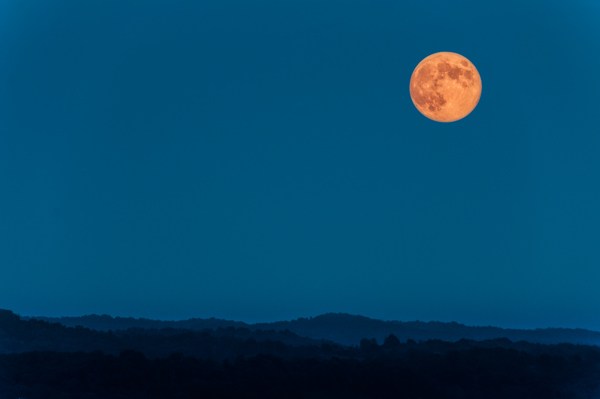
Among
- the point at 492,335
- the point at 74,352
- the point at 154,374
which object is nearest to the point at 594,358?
the point at 492,335

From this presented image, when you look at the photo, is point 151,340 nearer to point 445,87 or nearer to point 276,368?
point 276,368

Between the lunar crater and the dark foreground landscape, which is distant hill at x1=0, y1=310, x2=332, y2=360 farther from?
the lunar crater

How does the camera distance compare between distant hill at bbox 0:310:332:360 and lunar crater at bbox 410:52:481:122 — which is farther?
distant hill at bbox 0:310:332:360

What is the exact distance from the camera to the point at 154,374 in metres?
36.6

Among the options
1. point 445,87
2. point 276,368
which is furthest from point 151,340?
point 445,87

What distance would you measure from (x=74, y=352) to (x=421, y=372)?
18.1 meters

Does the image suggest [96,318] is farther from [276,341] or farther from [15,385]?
[15,385]

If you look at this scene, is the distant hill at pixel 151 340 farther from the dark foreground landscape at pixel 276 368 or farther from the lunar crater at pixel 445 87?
A: the lunar crater at pixel 445 87

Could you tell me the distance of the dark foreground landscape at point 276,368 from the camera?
34.9m

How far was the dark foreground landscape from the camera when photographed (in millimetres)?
34938

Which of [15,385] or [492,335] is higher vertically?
[492,335]

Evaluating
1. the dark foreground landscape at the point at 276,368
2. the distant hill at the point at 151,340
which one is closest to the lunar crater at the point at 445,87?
the dark foreground landscape at the point at 276,368

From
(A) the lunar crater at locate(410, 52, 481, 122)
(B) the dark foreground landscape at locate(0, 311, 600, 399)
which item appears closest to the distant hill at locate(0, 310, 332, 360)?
(B) the dark foreground landscape at locate(0, 311, 600, 399)

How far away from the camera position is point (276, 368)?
38094 millimetres
